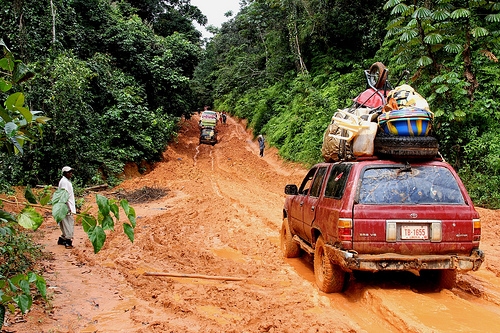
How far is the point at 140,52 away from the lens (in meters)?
20.9

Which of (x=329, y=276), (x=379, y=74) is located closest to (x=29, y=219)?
(x=329, y=276)

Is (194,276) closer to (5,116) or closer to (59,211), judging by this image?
(59,211)

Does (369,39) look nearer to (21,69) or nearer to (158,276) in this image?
(158,276)

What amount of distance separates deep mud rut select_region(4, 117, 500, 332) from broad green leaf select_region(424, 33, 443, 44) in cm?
515

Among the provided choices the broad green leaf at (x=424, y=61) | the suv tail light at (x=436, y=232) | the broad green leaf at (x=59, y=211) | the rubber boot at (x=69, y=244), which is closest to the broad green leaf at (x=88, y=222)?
the broad green leaf at (x=59, y=211)

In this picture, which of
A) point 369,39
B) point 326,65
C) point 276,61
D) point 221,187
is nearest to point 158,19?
point 276,61

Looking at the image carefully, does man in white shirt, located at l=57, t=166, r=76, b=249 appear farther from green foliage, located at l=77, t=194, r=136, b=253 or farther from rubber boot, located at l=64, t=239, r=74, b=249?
green foliage, located at l=77, t=194, r=136, b=253

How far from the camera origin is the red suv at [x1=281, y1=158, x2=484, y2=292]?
404 cm

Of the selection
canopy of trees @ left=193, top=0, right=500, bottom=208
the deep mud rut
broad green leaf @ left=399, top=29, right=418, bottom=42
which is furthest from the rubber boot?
broad green leaf @ left=399, top=29, right=418, bottom=42

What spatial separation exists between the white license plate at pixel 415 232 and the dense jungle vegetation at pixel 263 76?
12.4 ft

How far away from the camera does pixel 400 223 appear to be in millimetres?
4105

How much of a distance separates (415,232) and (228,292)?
8.31 ft

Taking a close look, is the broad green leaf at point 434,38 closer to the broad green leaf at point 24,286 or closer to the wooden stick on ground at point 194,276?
the wooden stick on ground at point 194,276

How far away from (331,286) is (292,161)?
1675 cm
